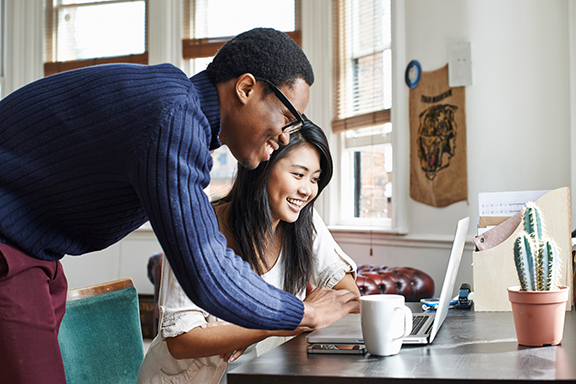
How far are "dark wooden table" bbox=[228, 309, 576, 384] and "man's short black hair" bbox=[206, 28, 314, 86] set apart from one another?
1.70ft

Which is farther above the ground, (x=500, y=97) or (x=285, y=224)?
(x=500, y=97)

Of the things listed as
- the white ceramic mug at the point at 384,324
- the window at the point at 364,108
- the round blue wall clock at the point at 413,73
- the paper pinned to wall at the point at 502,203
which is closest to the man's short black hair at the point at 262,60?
the white ceramic mug at the point at 384,324

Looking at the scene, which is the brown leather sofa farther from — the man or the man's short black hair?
the man's short black hair

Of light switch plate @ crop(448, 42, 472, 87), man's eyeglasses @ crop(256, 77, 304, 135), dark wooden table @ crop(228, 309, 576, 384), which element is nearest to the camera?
dark wooden table @ crop(228, 309, 576, 384)

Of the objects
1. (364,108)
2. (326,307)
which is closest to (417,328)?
(326,307)

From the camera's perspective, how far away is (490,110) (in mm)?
3225

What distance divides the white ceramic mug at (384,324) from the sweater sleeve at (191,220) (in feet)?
0.58

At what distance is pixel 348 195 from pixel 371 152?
1.52 feet

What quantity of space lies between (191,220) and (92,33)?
513cm

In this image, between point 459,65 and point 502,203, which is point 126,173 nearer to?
point 502,203

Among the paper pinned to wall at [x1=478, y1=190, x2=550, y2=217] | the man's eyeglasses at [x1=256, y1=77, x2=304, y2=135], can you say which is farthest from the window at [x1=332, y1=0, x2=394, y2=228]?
the man's eyeglasses at [x1=256, y1=77, x2=304, y2=135]

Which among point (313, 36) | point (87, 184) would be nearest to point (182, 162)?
point (87, 184)

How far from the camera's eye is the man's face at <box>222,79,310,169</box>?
1.05 metres

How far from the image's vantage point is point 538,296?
0.96 metres
